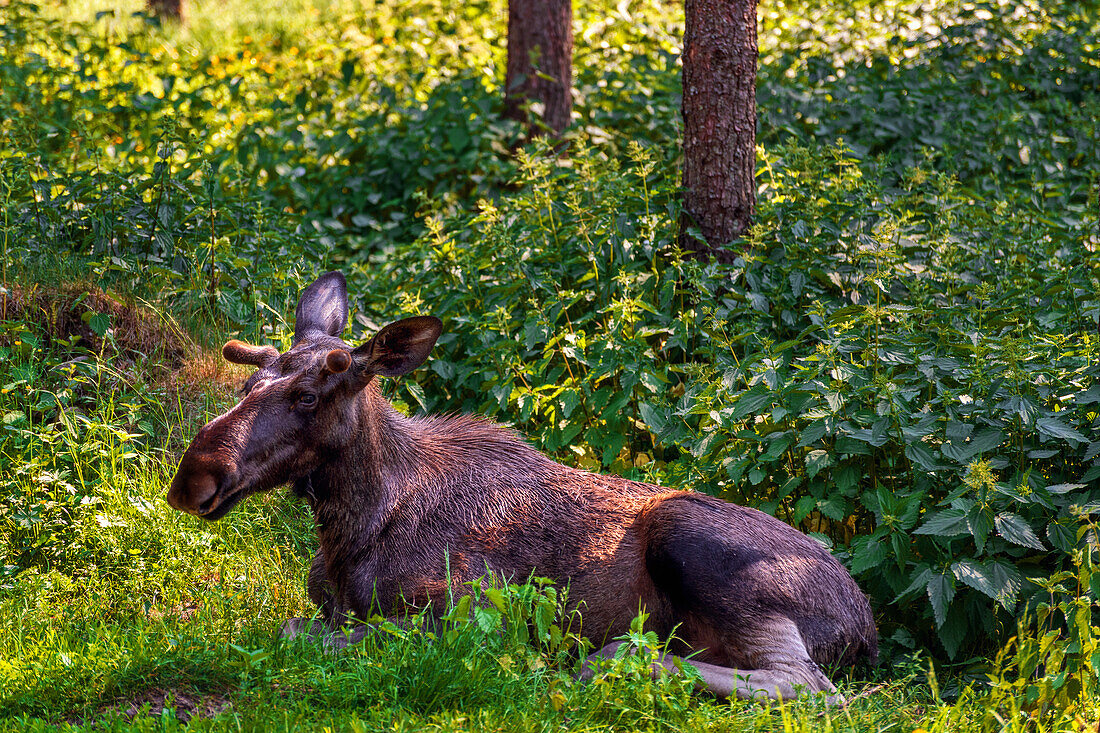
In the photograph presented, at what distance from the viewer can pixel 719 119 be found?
743 cm

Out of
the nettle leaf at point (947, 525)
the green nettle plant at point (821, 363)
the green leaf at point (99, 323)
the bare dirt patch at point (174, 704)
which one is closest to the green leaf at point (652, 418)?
the green nettle plant at point (821, 363)

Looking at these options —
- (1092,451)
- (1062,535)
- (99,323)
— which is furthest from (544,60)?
(1062,535)

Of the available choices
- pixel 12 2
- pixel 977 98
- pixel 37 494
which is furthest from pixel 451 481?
pixel 12 2

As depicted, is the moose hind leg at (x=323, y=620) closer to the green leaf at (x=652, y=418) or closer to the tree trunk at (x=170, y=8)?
the green leaf at (x=652, y=418)

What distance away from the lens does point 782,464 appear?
18.3ft

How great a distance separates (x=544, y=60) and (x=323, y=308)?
6489mm

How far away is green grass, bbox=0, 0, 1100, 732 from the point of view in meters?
4.03

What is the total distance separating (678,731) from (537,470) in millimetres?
1733

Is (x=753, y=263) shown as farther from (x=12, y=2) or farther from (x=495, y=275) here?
(x=12, y=2)

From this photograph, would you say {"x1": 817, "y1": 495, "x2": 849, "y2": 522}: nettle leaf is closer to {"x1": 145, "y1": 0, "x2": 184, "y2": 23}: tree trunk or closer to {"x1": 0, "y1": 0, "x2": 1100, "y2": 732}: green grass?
{"x1": 0, "y1": 0, "x2": 1100, "y2": 732}: green grass

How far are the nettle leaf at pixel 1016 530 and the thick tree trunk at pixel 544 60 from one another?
7098 millimetres

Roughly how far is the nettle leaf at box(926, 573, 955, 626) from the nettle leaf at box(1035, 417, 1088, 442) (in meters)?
0.84

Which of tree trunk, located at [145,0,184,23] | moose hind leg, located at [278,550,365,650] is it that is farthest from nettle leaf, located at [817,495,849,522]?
tree trunk, located at [145,0,184,23]

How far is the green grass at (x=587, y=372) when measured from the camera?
Answer: 4.03 meters
